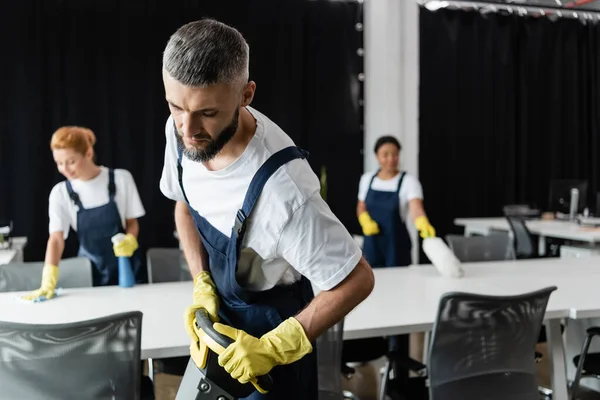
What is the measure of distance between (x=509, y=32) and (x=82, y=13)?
4221mm

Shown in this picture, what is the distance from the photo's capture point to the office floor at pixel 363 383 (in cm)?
311

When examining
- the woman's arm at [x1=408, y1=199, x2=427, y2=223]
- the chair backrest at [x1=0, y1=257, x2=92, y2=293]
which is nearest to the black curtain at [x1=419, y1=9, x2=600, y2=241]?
the woman's arm at [x1=408, y1=199, x2=427, y2=223]

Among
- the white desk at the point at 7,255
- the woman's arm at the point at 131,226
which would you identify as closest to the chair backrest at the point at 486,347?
the woman's arm at the point at 131,226

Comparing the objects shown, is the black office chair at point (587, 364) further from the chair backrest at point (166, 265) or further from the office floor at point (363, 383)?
the chair backrest at point (166, 265)

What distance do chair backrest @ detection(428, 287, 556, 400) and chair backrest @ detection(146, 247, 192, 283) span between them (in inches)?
60.1

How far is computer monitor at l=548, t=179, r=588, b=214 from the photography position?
18.5 ft

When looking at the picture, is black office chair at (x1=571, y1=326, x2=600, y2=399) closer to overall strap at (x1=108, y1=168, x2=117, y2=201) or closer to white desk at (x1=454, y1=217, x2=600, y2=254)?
white desk at (x1=454, y1=217, x2=600, y2=254)

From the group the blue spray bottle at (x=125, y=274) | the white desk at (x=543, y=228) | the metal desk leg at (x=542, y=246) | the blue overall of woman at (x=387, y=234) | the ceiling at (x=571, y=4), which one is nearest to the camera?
the blue spray bottle at (x=125, y=274)

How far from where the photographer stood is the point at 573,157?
663 cm

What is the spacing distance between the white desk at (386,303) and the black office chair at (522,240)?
71.7 inches

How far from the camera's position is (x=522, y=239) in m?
4.97

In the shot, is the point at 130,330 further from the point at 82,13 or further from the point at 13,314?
the point at 82,13

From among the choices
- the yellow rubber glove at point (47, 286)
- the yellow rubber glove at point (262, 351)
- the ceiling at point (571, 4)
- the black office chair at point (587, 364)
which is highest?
the ceiling at point (571, 4)

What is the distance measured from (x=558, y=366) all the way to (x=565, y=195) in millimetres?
3768
